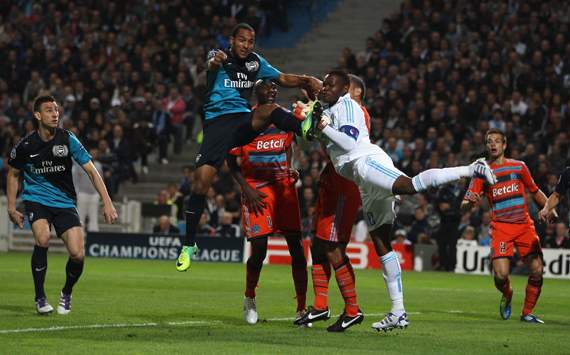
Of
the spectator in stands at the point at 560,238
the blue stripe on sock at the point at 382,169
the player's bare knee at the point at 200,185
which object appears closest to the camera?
the blue stripe on sock at the point at 382,169

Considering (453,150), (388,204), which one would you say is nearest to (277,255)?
(453,150)

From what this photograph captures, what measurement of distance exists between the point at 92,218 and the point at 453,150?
9341 millimetres

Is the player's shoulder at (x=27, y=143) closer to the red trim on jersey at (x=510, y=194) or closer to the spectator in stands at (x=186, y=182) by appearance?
the red trim on jersey at (x=510, y=194)

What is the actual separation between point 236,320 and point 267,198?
140 cm

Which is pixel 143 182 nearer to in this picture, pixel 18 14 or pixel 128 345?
pixel 18 14

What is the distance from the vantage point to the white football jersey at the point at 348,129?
11273 mm

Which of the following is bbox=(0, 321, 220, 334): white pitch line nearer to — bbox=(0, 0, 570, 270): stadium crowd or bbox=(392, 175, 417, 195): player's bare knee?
bbox=(392, 175, 417, 195): player's bare knee

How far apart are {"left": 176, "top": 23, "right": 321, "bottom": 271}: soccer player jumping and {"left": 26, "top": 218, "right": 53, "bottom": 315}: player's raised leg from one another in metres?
1.52

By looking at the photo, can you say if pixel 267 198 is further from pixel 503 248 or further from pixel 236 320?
pixel 503 248

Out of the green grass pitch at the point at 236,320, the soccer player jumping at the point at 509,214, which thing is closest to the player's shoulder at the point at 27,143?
the green grass pitch at the point at 236,320

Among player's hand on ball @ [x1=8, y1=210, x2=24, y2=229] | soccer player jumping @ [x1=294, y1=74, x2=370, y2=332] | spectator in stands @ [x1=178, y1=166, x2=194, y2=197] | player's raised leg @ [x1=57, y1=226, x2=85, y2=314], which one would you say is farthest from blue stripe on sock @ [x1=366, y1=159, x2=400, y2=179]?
spectator in stands @ [x1=178, y1=166, x2=194, y2=197]

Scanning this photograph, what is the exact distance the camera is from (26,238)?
101ft

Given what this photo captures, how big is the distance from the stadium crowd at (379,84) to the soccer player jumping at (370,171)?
518 inches

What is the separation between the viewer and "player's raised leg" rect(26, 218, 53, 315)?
500 inches
